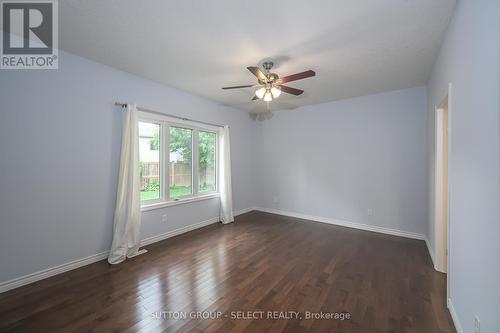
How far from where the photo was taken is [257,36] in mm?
2098

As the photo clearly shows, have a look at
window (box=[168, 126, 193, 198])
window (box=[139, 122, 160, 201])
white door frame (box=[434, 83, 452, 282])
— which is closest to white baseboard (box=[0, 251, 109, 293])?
window (box=[139, 122, 160, 201])

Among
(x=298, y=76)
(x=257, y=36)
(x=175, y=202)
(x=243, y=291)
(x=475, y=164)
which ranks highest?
(x=257, y=36)

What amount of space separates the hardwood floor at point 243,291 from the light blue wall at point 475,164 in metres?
0.55

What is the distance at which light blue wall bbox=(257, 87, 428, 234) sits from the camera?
350 cm

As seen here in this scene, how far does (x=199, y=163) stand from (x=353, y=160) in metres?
3.26

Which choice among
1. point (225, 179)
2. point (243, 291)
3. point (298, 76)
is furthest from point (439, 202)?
point (225, 179)

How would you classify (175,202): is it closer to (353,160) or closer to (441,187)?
(353,160)

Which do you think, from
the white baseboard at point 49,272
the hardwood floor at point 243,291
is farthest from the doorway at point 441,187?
the white baseboard at point 49,272

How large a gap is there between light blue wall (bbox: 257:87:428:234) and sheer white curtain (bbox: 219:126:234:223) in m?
1.28

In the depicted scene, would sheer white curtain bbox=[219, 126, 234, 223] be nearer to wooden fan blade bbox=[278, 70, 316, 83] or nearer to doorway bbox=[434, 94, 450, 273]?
wooden fan blade bbox=[278, 70, 316, 83]

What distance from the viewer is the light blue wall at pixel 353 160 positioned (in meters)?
3.50

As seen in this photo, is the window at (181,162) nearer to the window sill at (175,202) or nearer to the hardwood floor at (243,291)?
the window sill at (175,202)

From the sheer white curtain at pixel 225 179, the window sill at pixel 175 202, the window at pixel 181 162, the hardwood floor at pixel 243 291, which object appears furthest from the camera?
the sheer white curtain at pixel 225 179

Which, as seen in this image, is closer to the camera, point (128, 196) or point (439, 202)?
point (439, 202)
